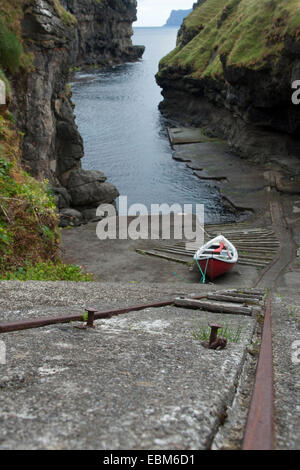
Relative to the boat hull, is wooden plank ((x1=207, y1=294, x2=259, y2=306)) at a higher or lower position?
higher

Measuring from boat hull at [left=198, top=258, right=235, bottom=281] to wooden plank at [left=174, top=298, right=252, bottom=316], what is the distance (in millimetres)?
12905

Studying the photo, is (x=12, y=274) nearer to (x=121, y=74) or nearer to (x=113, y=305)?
(x=113, y=305)

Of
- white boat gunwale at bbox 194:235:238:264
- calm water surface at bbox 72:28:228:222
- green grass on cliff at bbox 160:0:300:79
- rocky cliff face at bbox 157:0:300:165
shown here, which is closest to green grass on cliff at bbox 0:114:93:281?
white boat gunwale at bbox 194:235:238:264

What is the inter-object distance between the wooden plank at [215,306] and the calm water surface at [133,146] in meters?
28.1

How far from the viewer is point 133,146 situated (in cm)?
6075

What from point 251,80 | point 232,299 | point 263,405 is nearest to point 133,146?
point 251,80

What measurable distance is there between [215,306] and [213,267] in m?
13.4

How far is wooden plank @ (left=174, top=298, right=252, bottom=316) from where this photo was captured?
832 centimetres

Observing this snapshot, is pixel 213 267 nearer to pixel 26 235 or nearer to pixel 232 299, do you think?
pixel 26 235

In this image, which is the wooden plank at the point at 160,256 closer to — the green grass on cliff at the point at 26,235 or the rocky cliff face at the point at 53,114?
the rocky cliff face at the point at 53,114

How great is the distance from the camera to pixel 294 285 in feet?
66.1

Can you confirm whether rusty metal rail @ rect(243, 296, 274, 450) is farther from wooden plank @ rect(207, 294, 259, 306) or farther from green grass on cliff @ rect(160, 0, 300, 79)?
green grass on cliff @ rect(160, 0, 300, 79)

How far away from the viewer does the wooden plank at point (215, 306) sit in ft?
27.3

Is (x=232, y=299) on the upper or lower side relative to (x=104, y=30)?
lower
